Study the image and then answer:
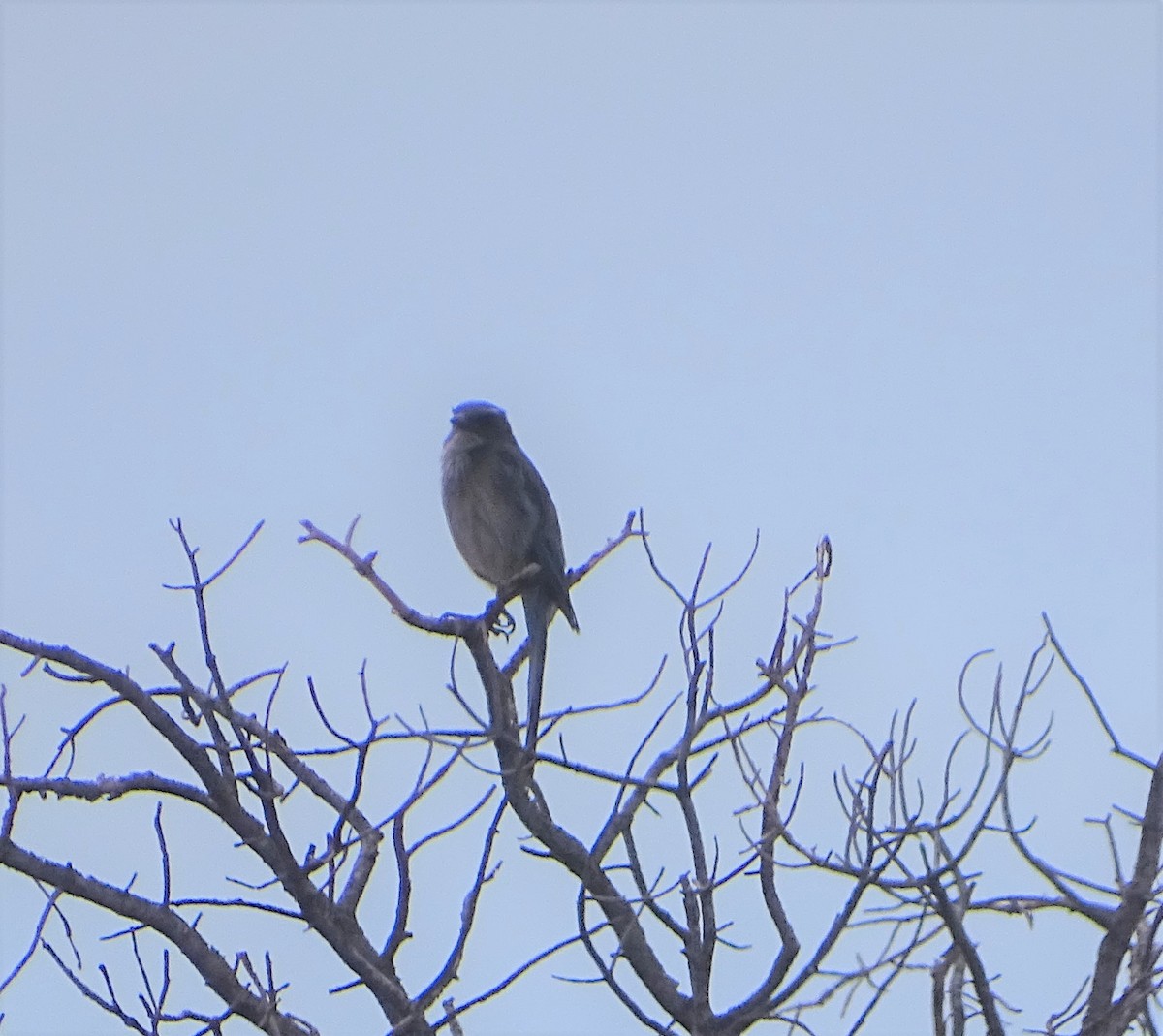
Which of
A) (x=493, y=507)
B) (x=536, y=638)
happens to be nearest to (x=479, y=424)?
(x=493, y=507)

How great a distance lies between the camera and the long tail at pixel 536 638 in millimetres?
6219

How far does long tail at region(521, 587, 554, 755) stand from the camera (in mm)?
6219

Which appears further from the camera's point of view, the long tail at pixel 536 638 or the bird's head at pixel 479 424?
the bird's head at pixel 479 424

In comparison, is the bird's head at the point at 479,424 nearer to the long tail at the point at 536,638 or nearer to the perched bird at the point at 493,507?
the perched bird at the point at 493,507

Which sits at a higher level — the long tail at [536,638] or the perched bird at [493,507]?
the perched bird at [493,507]

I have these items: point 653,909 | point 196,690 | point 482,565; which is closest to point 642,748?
point 653,909

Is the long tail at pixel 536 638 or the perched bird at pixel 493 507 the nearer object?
the long tail at pixel 536 638

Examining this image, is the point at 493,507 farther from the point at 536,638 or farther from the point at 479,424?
the point at 536,638

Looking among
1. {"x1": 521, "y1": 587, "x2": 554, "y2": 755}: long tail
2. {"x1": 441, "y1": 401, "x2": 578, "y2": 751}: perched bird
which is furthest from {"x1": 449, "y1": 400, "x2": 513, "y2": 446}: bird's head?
{"x1": 521, "y1": 587, "x2": 554, "y2": 755}: long tail

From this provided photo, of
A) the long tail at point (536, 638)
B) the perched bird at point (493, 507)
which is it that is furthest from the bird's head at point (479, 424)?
the long tail at point (536, 638)

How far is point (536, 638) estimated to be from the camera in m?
6.78

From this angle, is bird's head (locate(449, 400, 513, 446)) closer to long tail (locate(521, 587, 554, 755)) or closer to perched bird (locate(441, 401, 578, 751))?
perched bird (locate(441, 401, 578, 751))

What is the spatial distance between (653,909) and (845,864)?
2.05 feet

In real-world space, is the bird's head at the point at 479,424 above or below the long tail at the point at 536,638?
above
